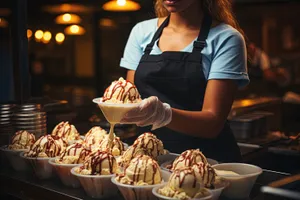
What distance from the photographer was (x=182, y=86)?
2.49 meters

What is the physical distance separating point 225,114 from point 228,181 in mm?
637

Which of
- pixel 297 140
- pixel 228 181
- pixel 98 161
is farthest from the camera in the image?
pixel 297 140

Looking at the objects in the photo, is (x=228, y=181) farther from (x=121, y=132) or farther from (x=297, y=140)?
(x=297, y=140)

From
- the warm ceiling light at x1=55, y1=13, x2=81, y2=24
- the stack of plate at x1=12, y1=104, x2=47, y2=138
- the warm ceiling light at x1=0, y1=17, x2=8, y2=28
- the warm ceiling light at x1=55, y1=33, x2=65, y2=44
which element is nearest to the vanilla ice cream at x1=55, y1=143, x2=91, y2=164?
the stack of plate at x1=12, y1=104, x2=47, y2=138

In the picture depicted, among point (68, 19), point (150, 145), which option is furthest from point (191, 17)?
point (68, 19)

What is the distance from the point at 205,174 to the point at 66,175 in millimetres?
659

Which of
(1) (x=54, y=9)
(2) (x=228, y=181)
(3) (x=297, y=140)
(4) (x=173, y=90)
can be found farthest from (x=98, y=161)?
(1) (x=54, y=9)

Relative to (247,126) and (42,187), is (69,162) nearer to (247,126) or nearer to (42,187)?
(42,187)

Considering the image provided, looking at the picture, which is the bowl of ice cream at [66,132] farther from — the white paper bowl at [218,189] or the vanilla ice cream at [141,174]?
the white paper bowl at [218,189]

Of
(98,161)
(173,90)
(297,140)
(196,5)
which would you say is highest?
(196,5)

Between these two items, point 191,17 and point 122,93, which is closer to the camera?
point 122,93

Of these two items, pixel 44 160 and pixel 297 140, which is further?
pixel 297 140

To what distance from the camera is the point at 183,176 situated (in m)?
1.67

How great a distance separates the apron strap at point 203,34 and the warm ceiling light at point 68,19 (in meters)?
2.99
